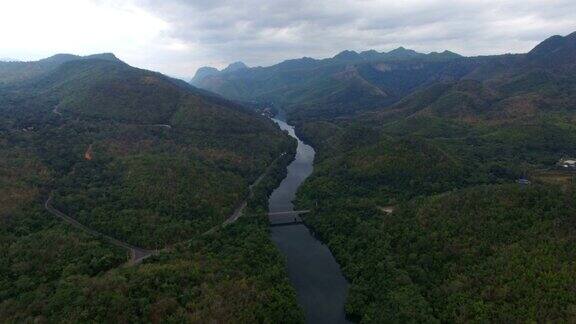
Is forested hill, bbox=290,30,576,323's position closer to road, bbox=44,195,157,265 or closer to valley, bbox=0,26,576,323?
valley, bbox=0,26,576,323

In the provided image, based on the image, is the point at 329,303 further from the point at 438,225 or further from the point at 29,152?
the point at 29,152

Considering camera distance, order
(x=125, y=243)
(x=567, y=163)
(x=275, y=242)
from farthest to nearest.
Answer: (x=567, y=163) → (x=275, y=242) → (x=125, y=243)

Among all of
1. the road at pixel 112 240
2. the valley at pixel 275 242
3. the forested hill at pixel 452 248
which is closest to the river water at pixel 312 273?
the valley at pixel 275 242

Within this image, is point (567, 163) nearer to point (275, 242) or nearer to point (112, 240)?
point (275, 242)

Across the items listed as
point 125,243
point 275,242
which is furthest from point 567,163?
point 125,243

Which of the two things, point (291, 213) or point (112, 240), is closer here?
point (112, 240)

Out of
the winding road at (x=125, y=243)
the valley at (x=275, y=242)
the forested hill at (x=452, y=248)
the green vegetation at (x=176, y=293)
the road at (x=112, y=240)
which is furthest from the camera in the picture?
the winding road at (x=125, y=243)

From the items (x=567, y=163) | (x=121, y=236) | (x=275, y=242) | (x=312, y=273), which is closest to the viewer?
(x=312, y=273)

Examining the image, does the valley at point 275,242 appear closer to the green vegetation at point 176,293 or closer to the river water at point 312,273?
the green vegetation at point 176,293
